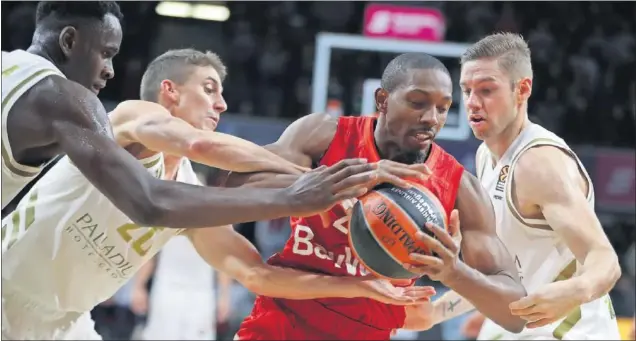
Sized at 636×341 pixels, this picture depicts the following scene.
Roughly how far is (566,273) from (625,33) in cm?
810

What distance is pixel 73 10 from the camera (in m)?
3.27

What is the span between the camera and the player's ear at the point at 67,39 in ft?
10.5

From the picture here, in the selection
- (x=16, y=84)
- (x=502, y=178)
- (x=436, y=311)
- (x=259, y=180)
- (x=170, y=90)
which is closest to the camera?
(x=16, y=84)

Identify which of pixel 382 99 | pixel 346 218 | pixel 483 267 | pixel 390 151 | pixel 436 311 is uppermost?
pixel 382 99

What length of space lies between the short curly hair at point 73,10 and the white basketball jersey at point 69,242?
2.76ft

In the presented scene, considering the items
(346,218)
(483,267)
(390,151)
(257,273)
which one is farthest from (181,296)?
(483,267)

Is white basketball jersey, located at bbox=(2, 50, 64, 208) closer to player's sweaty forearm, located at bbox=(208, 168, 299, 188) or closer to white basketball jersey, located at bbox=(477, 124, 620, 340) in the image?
player's sweaty forearm, located at bbox=(208, 168, 299, 188)

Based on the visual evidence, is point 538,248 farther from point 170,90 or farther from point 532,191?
point 170,90

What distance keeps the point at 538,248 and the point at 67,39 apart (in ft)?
6.78

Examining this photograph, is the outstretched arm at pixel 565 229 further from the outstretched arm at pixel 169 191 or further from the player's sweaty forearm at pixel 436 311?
the outstretched arm at pixel 169 191

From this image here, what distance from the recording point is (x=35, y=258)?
4.02 m

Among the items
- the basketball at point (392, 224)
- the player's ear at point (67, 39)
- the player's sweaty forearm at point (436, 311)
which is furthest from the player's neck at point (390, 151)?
the player's ear at point (67, 39)

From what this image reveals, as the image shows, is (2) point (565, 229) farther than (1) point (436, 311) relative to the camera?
No

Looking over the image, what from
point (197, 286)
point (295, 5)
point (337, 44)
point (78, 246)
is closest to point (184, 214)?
point (78, 246)
